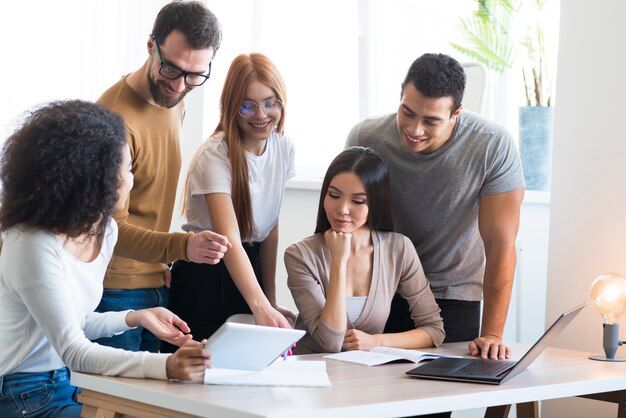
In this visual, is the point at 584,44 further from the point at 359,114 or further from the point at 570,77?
the point at 359,114

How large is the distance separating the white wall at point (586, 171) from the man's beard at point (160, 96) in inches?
48.8

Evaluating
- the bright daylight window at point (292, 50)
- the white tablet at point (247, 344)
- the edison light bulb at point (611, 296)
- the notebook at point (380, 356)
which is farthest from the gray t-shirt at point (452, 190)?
the bright daylight window at point (292, 50)

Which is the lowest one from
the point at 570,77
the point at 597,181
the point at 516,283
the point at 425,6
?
the point at 516,283

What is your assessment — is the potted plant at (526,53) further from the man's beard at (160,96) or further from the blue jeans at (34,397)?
the blue jeans at (34,397)

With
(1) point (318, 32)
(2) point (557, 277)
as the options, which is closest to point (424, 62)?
(2) point (557, 277)

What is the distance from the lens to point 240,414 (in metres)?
1.66

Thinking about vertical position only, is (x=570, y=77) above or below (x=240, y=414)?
above

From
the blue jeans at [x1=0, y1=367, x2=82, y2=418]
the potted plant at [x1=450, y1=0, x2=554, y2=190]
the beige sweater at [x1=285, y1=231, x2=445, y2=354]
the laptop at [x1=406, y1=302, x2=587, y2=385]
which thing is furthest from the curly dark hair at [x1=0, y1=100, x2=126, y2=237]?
the potted plant at [x1=450, y1=0, x2=554, y2=190]

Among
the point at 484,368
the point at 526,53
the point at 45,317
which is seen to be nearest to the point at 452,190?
the point at 484,368

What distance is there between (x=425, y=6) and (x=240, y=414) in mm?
3295

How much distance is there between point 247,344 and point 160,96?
995 mm

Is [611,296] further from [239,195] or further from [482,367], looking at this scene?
[239,195]

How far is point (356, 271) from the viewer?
2.66 meters

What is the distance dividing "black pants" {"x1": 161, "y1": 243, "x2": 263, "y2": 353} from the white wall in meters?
1.03
